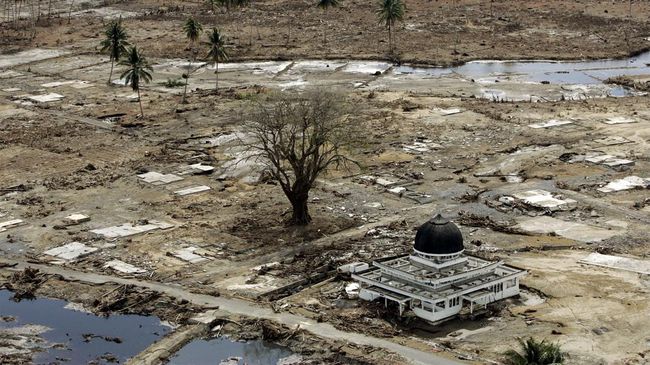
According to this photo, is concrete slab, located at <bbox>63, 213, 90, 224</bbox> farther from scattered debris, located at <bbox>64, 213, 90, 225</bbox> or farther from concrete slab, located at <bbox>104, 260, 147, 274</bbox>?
concrete slab, located at <bbox>104, 260, 147, 274</bbox>

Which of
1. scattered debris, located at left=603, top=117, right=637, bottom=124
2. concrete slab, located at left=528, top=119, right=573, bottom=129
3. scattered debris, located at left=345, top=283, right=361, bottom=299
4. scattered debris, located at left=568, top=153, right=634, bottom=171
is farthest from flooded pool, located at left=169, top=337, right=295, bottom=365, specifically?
scattered debris, located at left=603, top=117, right=637, bottom=124

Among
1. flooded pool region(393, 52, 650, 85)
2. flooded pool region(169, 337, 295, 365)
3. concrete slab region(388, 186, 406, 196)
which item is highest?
flooded pool region(393, 52, 650, 85)

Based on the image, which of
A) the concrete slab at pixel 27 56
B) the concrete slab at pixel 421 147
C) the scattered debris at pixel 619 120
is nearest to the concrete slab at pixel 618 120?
the scattered debris at pixel 619 120

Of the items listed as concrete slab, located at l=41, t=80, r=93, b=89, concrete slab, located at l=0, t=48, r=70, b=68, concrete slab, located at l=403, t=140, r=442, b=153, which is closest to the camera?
concrete slab, located at l=403, t=140, r=442, b=153

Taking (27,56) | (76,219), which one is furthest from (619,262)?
(27,56)

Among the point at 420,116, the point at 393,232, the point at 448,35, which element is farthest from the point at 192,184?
the point at 448,35

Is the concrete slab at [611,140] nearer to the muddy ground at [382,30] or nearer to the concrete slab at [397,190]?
the concrete slab at [397,190]

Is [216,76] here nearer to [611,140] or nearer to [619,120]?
[619,120]
